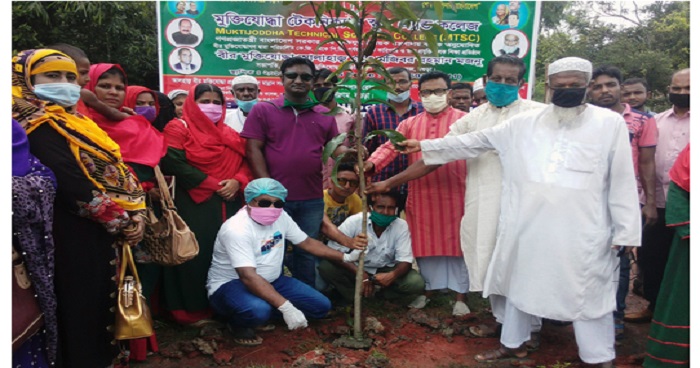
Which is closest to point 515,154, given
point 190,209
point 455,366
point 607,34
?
point 455,366

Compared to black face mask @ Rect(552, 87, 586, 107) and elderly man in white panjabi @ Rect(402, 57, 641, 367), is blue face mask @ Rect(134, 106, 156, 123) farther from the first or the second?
black face mask @ Rect(552, 87, 586, 107)

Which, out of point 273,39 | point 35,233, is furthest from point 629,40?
point 35,233

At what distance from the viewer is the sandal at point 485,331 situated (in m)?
3.77

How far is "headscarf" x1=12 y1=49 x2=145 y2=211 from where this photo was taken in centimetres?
250

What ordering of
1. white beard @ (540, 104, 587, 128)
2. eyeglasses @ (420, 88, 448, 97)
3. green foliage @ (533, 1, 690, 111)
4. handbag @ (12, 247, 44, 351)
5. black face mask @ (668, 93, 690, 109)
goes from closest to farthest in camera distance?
handbag @ (12, 247, 44, 351), white beard @ (540, 104, 587, 128), black face mask @ (668, 93, 690, 109), eyeglasses @ (420, 88, 448, 97), green foliage @ (533, 1, 690, 111)

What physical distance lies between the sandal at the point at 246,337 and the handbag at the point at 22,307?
141cm

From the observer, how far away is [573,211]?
3.02 meters

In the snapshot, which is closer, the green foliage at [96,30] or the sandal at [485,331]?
the sandal at [485,331]

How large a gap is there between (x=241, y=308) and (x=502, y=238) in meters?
1.85

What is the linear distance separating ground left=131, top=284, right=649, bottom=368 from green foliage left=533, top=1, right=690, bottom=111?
11.3m

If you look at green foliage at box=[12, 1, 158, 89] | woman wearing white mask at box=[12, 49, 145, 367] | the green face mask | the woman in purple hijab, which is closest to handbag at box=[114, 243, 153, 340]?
woman wearing white mask at box=[12, 49, 145, 367]

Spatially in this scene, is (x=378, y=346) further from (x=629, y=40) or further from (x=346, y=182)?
(x=629, y=40)

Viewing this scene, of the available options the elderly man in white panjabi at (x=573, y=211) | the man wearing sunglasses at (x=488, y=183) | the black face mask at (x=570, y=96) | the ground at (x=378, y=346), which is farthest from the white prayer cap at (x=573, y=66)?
the ground at (x=378, y=346)

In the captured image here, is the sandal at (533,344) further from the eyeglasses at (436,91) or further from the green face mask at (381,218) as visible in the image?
the eyeglasses at (436,91)
